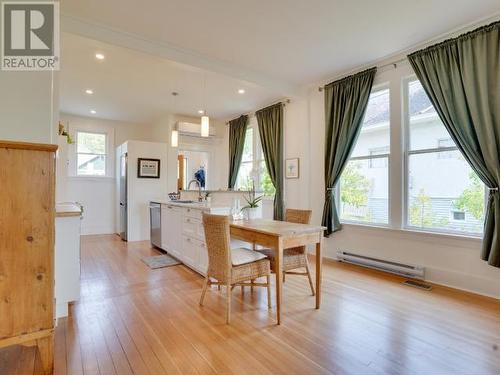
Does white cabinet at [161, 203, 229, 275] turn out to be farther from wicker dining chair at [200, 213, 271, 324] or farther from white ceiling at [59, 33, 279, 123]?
white ceiling at [59, 33, 279, 123]

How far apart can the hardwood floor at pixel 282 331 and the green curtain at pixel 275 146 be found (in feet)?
7.03

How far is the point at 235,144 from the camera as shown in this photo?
654 cm

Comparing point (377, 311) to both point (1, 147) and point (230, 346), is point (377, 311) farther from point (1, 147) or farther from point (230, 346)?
point (1, 147)

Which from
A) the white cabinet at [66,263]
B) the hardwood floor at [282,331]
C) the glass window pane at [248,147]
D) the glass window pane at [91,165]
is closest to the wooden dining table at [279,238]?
the hardwood floor at [282,331]

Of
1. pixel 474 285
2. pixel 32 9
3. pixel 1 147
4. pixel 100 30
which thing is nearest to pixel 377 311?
pixel 474 285

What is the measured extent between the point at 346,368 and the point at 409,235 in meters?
2.37

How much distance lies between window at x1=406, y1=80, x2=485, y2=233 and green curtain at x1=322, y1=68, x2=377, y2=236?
23.6 inches

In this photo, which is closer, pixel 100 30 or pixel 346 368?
pixel 346 368

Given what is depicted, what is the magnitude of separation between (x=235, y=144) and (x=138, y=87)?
2.52 metres

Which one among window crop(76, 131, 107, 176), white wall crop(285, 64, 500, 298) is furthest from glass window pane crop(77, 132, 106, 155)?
white wall crop(285, 64, 500, 298)

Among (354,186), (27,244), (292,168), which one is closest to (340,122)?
(354,186)

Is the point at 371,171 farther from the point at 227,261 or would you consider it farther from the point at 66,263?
the point at 66,263

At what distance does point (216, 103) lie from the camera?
5605mm

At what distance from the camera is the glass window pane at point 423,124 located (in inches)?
129
